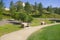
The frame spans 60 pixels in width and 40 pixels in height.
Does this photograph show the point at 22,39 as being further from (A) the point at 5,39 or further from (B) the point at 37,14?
(B) the point at 37,14

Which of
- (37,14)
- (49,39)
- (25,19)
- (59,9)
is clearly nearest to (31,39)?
(49,39)

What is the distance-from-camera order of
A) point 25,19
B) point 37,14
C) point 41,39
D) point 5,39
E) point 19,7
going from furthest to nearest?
point 37,14 → point 19,7 → point 25,19 → point 41,39 → point 5,39

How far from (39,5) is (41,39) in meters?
72.2

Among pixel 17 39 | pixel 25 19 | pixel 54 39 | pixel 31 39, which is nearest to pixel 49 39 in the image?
pixel 54 39

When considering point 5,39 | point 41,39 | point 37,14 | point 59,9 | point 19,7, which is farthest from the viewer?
point 59,9

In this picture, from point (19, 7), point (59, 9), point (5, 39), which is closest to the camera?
point (5, 39)

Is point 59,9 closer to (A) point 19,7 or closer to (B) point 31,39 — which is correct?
(A) point 19,7

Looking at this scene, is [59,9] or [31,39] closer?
[31,39]

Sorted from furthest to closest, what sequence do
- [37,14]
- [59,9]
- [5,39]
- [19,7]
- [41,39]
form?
[59,9] < [37,14] < [19,7] < [41,39] < [5,39]

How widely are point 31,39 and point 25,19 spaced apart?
858 inches

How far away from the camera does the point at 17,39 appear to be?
13.6m

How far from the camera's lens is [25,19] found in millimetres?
35625

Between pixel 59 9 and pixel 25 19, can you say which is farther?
pixel 59 9

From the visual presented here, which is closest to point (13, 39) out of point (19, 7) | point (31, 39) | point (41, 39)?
point (31, 39)
